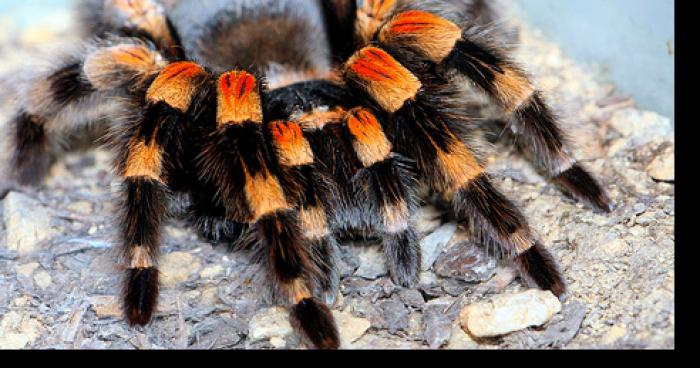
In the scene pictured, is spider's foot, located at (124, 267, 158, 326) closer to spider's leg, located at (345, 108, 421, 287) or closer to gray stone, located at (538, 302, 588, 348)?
spider's leg, located at (345, 108, 421, 287)

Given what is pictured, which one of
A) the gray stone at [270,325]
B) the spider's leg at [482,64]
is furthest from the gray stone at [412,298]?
the spider's leg at [482,64]

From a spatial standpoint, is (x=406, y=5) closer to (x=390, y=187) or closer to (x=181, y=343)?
(x=390, y=187)

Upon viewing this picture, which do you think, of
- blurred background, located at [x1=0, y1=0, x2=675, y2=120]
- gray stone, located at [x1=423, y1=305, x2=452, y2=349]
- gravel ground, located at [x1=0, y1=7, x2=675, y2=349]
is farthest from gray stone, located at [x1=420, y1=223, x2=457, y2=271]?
blurred background, located at [x1=0, y1=0, x2=675, y2=120]

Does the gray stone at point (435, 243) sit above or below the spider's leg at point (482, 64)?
below

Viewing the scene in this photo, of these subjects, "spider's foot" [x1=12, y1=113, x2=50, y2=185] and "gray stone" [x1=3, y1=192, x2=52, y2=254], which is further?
"spider's foot" [x1=12, y1=113, x2=50, y2=185]

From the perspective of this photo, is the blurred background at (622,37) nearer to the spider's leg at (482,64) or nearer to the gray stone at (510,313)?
Result: the spider's leg at (482,64)

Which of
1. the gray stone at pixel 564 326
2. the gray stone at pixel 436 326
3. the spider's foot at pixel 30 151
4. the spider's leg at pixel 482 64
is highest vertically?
the spider's leg at pixel 482 64
